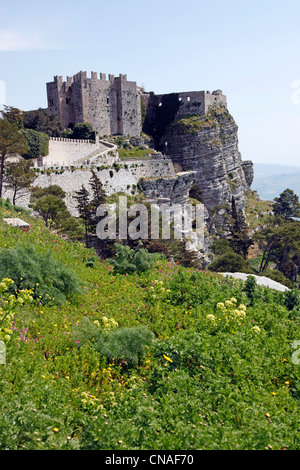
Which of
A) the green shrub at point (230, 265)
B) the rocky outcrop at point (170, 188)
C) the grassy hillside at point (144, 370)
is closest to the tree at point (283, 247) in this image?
the green shrub at point (230, 265)

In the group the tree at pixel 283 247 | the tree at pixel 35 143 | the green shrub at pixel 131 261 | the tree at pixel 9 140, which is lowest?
the tree at pixel 283 247

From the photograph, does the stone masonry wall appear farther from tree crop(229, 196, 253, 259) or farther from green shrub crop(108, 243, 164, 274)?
green shrub crop(108, 243, 164, 274)

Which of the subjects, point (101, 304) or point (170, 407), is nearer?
point (170, 407)

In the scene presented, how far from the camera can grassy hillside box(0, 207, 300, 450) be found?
4.75 metres

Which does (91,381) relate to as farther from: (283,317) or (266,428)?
(283,317)

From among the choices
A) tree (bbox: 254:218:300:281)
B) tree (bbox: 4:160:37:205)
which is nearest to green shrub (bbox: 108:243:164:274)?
tree (bbox: 4:160:37:205)

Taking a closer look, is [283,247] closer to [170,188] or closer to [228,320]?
[170,188]

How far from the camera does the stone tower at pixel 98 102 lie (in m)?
51.3

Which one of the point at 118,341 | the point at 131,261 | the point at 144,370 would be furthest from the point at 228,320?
the point at 131,261

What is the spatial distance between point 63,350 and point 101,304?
2.71 metres

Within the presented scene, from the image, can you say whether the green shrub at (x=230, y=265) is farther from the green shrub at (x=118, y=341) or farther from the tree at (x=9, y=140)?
the green shrub at (x=118, y=341)
